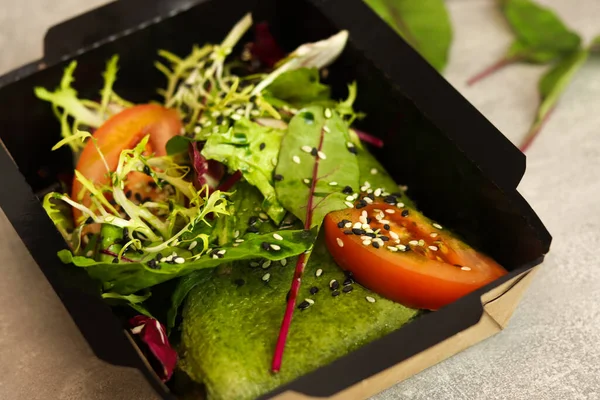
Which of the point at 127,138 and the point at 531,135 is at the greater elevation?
the point at 127,138

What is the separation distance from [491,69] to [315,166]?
1.02 m

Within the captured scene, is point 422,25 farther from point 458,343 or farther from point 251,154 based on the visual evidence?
point 458,343

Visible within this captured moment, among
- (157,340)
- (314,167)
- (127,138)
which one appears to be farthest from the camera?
(127,138)

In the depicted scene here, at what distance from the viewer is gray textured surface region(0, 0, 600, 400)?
1.68m

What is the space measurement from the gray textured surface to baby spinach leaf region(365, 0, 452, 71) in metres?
0.10

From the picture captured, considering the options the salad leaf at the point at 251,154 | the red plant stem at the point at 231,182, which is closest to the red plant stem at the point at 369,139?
the salad leaf at the point at 251,154

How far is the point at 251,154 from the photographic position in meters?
1.74

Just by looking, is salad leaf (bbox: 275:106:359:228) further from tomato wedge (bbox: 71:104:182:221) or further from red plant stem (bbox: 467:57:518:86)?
red plant stem (bbox: 467:57:518:86)

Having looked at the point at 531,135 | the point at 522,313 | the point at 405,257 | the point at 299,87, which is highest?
the point at 299,87

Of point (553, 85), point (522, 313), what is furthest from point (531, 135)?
point (522, 313)

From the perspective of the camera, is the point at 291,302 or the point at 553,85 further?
the point at 553,85

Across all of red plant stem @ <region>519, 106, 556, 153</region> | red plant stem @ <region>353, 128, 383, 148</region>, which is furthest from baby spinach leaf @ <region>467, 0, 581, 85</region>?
red plant stem @ <region>353, 128, 383, 148</region>

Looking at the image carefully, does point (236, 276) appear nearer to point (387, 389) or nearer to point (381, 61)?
point (387, 389)

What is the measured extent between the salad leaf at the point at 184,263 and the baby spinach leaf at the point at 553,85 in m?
1.03
